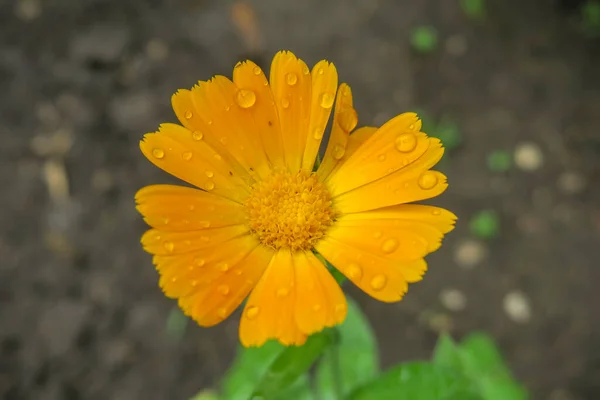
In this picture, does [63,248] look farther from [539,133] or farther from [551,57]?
[551,57]

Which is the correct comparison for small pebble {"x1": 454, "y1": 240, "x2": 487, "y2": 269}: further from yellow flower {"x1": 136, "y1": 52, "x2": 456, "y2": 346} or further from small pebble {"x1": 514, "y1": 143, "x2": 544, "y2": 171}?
yellow flower {"x1": 136, "y1": 52, "x2": 456, "y2": 346}

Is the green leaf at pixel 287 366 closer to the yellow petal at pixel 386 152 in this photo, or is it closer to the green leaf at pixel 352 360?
the yellow petal at pixel 386 152

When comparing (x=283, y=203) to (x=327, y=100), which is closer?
(x=327, y=100)

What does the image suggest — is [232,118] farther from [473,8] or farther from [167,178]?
[473,8]

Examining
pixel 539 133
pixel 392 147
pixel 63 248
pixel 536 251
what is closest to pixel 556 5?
pixel 539 133

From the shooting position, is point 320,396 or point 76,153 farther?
point 76,153

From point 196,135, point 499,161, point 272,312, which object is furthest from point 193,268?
point 499,161

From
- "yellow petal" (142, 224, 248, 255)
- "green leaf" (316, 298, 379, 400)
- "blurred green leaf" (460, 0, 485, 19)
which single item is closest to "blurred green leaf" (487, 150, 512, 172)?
"blurred green leaf" (460, 0, 485, 19)
